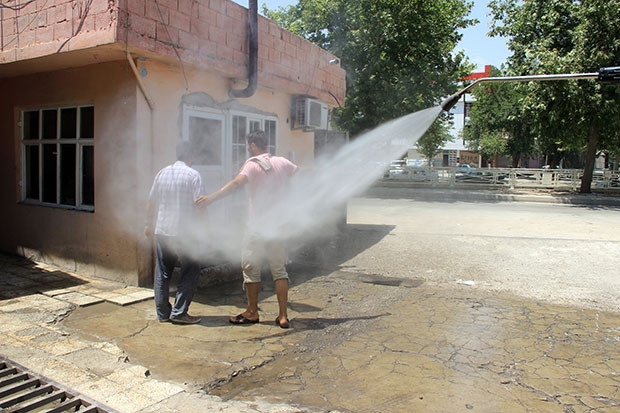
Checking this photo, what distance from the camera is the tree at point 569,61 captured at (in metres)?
16.9

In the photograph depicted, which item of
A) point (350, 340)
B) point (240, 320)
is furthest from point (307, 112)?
point (350, 340)

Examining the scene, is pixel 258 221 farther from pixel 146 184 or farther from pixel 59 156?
pixel 59 156

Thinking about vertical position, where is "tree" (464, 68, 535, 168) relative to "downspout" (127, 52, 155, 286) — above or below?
above

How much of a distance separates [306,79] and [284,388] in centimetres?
631

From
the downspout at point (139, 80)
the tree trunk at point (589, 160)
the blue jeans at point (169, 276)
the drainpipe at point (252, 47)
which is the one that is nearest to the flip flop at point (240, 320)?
the blue jeans at point (169, 276)

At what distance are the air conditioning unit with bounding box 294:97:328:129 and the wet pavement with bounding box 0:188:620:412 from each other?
2502 millimetres

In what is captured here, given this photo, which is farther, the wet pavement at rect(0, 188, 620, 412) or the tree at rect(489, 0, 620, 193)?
the tree at rect(489, 0, 620, 193)

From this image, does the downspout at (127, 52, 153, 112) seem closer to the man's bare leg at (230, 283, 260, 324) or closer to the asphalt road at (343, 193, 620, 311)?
the man's bare leg at (230, 283, 260, 324)

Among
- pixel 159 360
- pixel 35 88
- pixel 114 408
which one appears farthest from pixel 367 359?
pixel 35 88

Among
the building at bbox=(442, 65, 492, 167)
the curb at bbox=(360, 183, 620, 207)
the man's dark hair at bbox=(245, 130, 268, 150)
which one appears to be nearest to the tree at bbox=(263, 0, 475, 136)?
the curb at bbox=(360, 183, 620, 207)

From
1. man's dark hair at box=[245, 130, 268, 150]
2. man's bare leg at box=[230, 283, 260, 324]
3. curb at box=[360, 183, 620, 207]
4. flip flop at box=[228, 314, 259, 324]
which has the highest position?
man's dark hair at box=[245, 130, 268, 150]

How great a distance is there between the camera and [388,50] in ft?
66.8

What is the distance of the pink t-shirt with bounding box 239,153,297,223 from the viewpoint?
14.8 ft

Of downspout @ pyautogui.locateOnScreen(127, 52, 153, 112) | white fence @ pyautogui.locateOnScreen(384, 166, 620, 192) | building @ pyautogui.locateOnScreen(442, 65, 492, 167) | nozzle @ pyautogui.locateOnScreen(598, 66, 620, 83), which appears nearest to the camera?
downspout @ pyautogui.locateOnScreen(127, 52, 153, 112)
